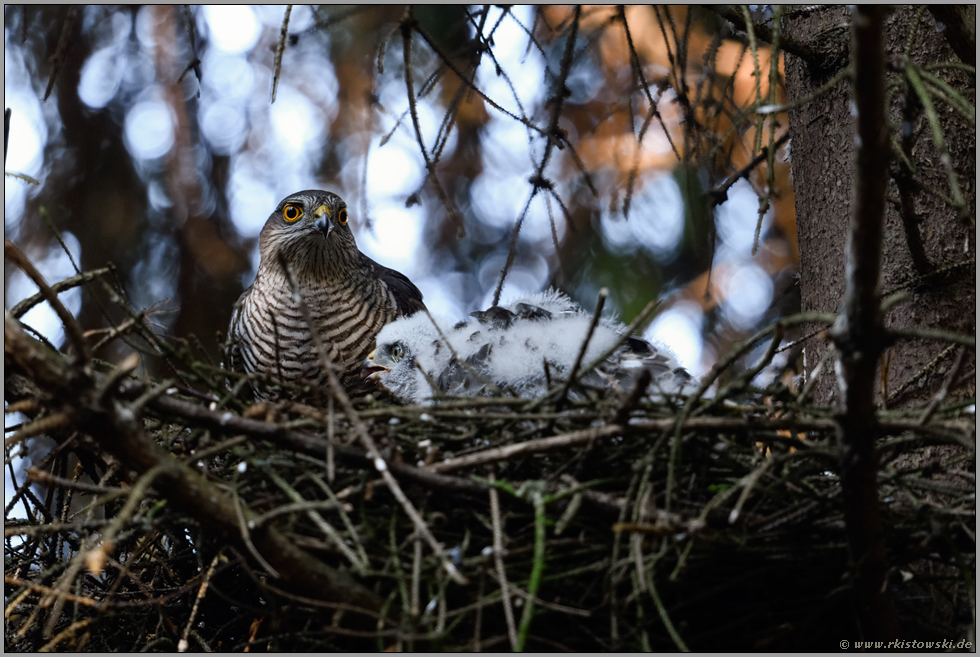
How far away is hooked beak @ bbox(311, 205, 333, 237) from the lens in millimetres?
3873

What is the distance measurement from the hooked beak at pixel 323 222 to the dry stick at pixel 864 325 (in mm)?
2842

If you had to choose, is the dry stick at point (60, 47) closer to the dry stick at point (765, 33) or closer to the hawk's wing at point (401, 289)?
the dry stick at point (765, 33)

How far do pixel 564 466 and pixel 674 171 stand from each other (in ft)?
14.4

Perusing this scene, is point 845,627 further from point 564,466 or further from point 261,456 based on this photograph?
point 261,456

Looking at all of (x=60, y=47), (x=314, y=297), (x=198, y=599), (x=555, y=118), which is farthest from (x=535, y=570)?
(x=314, y=297)

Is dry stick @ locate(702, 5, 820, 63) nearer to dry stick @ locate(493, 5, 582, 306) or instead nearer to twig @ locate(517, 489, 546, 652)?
dry stick @ locate(493, 5, 582, 306)

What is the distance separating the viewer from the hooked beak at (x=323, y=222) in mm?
3873

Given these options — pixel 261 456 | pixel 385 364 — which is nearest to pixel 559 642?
A: pixel 261 456

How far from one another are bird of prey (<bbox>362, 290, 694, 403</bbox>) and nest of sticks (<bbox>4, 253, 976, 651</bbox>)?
46cm

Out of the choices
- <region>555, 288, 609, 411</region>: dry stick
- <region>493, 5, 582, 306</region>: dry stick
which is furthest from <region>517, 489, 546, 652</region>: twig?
<region>493, 5, 582, 306</region>: dry stick

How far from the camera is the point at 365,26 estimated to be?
5832 millimetres

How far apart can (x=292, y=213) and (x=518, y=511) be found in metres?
2.78

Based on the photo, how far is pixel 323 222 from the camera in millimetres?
3883

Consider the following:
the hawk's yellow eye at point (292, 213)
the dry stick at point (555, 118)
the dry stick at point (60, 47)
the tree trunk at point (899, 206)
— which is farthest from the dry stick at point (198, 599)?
the hawk's yellow eye at point (292, 213)
